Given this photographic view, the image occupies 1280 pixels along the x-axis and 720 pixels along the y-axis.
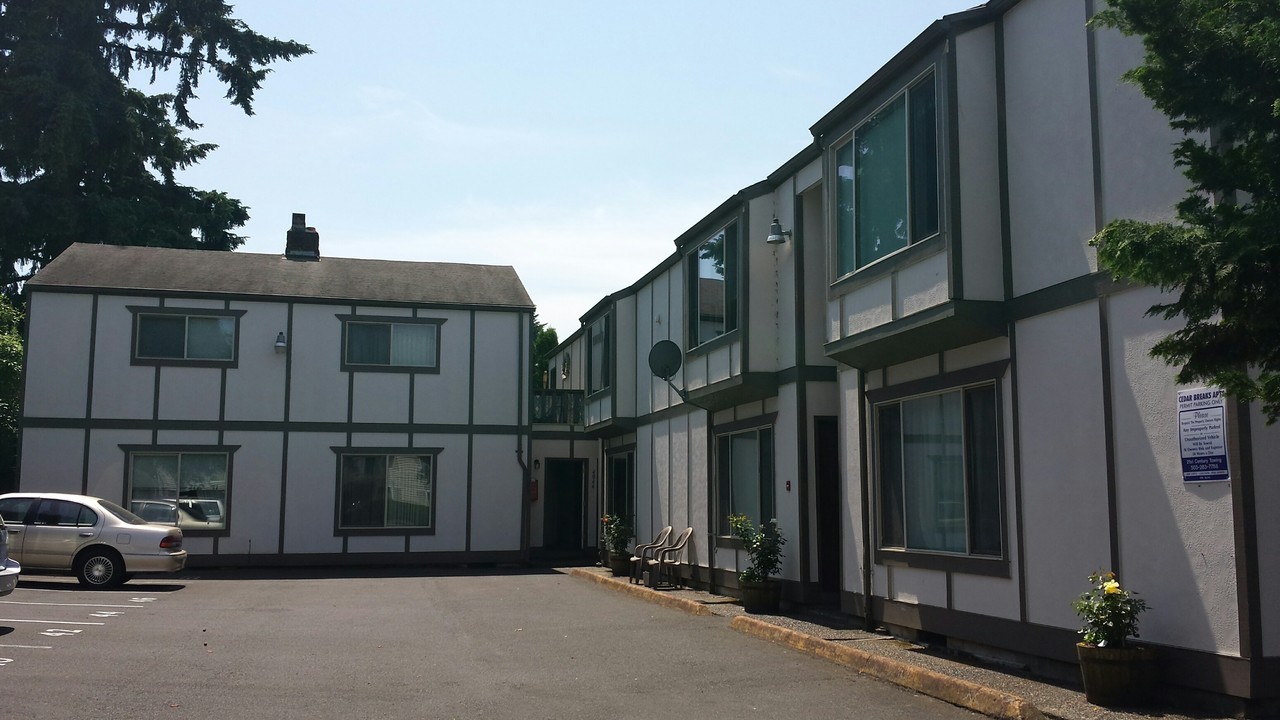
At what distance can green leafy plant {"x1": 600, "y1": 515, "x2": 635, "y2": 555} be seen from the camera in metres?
23.0

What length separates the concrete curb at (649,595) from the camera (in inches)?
621

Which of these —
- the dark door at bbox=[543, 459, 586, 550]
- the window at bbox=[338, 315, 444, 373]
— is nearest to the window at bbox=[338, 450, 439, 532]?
the window at bbox=[338, 315, 444, 373]

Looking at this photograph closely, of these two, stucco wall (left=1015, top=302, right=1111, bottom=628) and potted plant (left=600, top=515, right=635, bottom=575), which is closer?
stucco wall (left=1015, top=302, right=1111, bottom=628)

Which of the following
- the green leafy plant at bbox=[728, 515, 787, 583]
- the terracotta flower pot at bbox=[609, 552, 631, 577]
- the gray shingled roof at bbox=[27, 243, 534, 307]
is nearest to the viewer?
the green leafy plant at bbox=[728, 515, 787, 583]

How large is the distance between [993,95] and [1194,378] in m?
5.14

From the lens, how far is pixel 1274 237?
5297 mm

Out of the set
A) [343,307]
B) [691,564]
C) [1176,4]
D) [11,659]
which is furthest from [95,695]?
[343,307]

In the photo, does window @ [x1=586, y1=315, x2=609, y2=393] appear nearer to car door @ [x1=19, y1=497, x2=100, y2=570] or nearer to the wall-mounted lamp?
the wall-mounted lamp

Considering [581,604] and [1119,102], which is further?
[581,604]

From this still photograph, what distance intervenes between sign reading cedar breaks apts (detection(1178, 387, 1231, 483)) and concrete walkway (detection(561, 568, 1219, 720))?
167cm

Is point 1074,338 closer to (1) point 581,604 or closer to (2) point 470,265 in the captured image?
(1) point 581,604

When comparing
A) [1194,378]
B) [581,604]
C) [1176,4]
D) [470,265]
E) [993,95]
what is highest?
[470,265]

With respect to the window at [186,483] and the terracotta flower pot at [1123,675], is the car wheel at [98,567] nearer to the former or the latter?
the window at [186,483]

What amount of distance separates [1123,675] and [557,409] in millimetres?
21556
